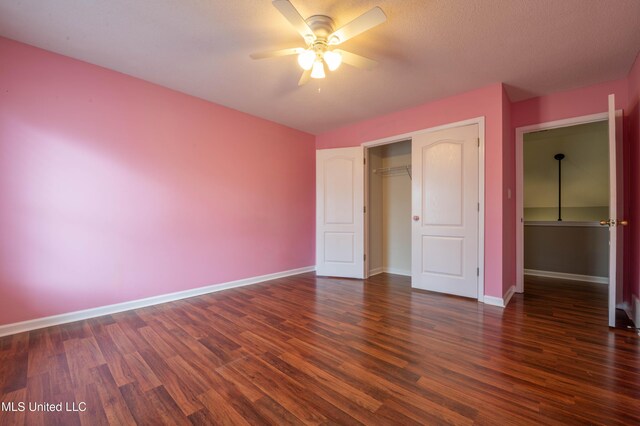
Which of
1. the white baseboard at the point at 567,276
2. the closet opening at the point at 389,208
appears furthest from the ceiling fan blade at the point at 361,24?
the white baseboard at the point at 567,276

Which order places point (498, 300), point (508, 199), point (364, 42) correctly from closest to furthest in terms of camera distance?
point (364, 42) → point (498, 300) → point (508, 199)

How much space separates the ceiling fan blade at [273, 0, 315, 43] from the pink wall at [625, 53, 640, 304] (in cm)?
301

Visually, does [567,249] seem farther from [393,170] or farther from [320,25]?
[320,25]

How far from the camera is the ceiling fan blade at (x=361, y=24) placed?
5.29 feet

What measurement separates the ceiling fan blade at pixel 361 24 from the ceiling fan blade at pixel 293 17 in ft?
0.58

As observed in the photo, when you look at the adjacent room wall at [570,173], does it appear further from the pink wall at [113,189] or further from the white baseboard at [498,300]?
the pink wall at [113,189]

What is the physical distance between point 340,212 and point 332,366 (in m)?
2.76

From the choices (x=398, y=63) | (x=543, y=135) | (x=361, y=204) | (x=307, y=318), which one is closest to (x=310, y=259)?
(x=361, y=204)

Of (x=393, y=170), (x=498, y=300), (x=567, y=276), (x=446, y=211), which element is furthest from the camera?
(x=393, y=170)

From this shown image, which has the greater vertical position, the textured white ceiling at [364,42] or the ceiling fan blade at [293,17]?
the textured white ceiling at [364,42]

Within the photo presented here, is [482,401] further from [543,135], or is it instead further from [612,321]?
[543,135]

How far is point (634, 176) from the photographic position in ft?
8.38

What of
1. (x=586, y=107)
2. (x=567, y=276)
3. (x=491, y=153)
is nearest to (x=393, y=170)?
(x=491, y=153)

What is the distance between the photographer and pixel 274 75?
276cm
